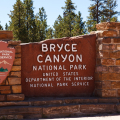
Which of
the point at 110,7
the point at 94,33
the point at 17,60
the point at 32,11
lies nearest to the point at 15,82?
the point at 17,60

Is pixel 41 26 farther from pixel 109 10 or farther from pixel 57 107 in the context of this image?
pixel 57 107

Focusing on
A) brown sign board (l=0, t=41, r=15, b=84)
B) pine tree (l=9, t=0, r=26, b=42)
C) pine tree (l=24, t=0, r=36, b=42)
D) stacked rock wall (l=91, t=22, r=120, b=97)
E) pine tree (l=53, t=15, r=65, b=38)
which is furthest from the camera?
pine tree (l=53, t=15, r=65, b=38)

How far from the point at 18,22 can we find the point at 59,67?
57.9 ft

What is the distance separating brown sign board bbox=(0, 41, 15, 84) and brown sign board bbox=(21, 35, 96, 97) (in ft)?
1.18

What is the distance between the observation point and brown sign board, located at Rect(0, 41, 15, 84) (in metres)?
5.20

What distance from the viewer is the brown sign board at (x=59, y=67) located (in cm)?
557

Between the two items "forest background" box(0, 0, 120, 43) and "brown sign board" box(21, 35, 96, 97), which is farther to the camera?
"forest background" box(0, 0, 120, 43)

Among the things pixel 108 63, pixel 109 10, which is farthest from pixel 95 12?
pixel 108 63

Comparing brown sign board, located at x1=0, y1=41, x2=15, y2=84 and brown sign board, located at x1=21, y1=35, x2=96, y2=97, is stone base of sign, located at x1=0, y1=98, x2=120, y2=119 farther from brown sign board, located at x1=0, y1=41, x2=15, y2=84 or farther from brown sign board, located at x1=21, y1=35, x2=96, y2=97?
brown sign board, located at x1=0, y1=41, x2=15, y2=84

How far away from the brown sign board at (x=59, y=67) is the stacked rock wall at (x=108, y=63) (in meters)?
0.27

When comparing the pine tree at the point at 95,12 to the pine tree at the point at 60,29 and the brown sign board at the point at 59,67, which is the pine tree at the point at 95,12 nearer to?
the pine tree at the point at 60,29

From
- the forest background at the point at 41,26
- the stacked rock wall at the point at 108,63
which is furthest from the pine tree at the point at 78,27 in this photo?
the stacked rock wall at the point at 108,63

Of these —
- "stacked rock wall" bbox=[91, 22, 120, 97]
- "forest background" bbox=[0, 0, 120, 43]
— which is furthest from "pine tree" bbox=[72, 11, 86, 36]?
"stacked rock wall" bbox=[91, 22, 120, 97]

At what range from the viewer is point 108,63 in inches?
218
